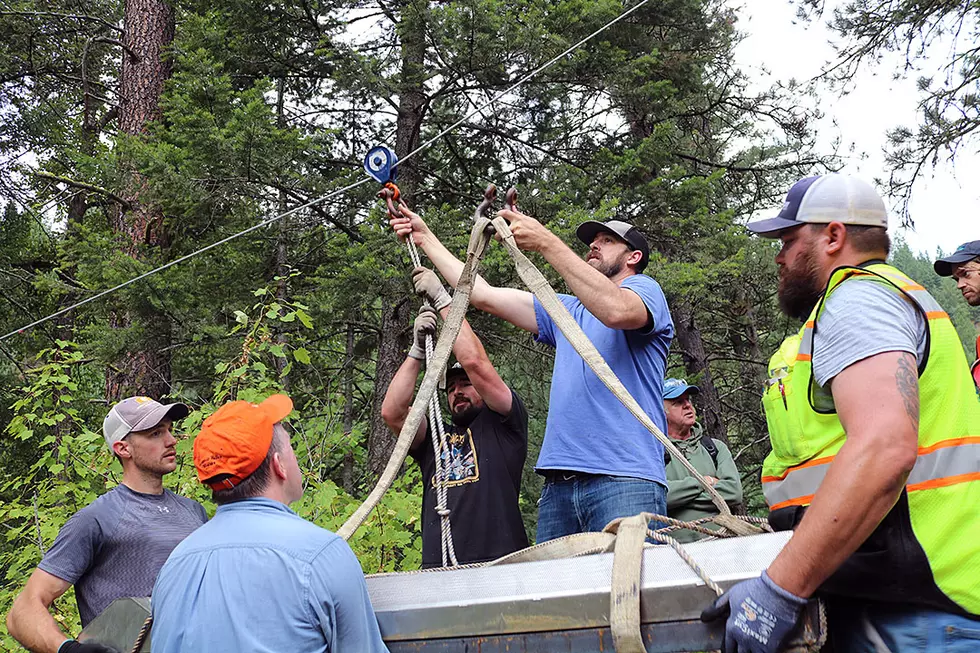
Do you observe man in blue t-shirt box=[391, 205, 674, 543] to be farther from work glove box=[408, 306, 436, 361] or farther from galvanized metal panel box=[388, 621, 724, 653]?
galvanized metal panel box=[388, 621, 724, 653]

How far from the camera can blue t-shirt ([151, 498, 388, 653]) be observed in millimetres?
2115

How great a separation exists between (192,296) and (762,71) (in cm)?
732

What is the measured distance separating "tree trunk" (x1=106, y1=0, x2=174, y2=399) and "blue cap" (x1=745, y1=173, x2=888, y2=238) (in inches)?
273

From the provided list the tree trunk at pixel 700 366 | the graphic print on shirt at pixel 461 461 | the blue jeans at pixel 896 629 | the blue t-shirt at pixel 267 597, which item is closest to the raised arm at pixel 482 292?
the graphic print on shirt at pixel 461 461

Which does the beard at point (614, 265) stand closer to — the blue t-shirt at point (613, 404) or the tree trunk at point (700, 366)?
the blue t-shirt at point (613, 404)

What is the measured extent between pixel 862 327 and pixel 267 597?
154cm

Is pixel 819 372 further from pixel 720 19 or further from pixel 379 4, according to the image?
pixel 720 19

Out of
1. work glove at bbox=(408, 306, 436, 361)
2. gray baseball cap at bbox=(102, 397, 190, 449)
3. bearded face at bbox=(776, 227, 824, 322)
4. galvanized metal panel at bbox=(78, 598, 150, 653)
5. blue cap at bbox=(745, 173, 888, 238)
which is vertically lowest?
galvanized metal panel at bbox=(78, 598, 150, 653)

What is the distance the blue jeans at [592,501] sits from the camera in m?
2.98

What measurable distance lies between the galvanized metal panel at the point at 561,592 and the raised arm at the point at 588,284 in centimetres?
117

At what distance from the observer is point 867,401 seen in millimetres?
1640

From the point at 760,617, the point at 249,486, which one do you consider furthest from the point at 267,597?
the point at 760,617

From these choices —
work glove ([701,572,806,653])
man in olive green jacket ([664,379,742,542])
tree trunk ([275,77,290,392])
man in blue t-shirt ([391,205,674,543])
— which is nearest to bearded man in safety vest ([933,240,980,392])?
man in olive green jacket ([664,379,742,542])

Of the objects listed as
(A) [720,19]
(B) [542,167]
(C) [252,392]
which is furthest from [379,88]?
(A) [720,19]
